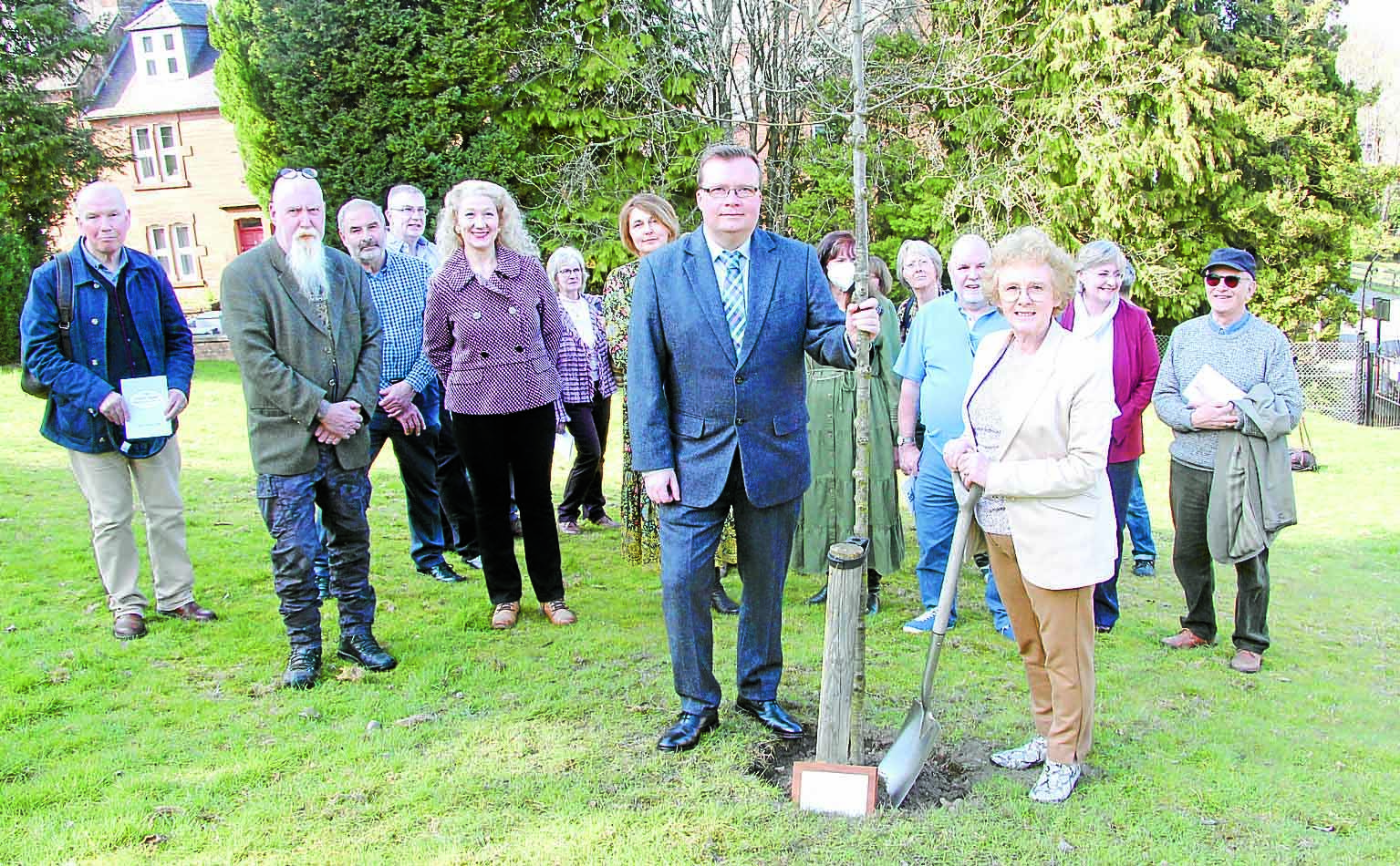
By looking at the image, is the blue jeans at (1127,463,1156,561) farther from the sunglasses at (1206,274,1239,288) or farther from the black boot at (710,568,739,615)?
the black boot at (710,568,739,615)

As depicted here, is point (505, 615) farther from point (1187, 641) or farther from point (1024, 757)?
point (1187, 641)

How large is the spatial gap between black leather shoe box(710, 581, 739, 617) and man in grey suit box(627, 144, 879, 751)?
1715 mm

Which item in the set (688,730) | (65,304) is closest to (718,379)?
(688,730)

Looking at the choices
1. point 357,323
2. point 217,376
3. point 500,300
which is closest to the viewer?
Result: point 357,323

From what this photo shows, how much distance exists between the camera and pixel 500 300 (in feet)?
16.5

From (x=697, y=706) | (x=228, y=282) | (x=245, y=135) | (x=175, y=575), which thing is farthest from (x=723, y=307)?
(x=245, y=135)

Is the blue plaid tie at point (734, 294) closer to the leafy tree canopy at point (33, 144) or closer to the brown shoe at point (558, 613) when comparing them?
the brown shoe at point (558, 613)

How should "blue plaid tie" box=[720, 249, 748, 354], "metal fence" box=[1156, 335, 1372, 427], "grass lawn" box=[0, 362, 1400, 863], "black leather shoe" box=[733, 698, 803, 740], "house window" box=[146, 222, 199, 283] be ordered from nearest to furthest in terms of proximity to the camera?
"grass lawn" box=[0, 362, 1400, 863], "blue plaid tie" box=[720, 249, 748, 354], "black leather shoe" box=[733, 698, 803, 740], "metal fence" box=[1156, 335, 1372, 427], "house window" box=[146, 222, 199, 283]

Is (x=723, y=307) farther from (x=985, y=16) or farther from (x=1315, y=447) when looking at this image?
(x=985, y=16)

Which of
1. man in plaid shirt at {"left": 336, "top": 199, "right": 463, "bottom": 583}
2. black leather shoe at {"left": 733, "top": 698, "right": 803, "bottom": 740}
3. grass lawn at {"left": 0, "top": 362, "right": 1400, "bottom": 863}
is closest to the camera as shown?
grass lawn at {"left": 0, "top": 362, "right": 1400, "bottom": 863}

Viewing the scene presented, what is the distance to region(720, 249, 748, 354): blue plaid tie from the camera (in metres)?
3.60

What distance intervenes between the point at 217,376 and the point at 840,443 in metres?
14.9

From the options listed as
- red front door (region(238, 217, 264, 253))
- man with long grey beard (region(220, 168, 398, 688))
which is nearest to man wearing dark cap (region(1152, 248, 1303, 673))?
man with long grey beard (region(220, 168, 398, 688))

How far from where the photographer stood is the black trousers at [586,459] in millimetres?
7059
